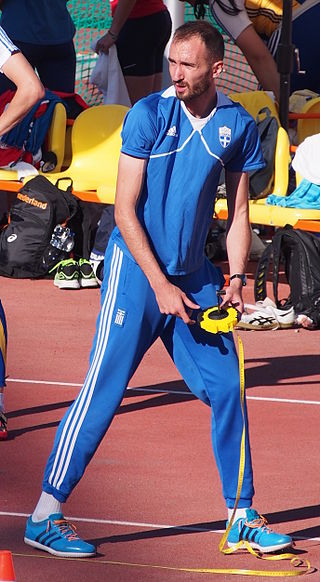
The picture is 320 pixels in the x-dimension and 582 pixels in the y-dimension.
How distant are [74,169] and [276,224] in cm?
206

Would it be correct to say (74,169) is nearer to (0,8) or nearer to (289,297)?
(0,8)

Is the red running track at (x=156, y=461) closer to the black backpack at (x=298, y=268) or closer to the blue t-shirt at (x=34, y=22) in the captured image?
the black backpack at (x=298, y=268)

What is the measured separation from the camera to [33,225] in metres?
10.1

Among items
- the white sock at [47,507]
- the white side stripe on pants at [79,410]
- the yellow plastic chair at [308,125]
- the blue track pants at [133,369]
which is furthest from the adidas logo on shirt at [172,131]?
the yellow plastic chair at [308,125]

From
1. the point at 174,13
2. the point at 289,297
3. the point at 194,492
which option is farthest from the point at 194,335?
the point at 174,13

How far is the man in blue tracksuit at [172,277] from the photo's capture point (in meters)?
4.54

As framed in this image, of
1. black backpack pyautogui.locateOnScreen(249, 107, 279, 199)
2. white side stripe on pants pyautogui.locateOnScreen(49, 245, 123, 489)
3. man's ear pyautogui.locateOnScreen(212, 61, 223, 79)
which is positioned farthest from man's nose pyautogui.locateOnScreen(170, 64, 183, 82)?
black backpack pyautogui.locateOnScreen(249, 107, 279, 199)

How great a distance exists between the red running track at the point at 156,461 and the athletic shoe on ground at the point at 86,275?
1064 millimetres

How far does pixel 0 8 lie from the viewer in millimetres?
10773

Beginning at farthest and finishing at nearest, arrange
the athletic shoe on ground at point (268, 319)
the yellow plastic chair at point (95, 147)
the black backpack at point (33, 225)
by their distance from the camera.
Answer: the yellow plastic chair at point (95, 147), the black backpack at point (33, 225), the athletic shoe on ground at point (268, 319)

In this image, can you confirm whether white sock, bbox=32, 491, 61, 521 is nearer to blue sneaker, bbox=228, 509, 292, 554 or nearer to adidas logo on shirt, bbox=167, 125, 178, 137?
blue sneaker, bbox=228, 509, 292, 554

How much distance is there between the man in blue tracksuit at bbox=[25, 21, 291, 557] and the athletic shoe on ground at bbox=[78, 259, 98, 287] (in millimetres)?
5032

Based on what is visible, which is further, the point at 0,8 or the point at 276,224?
the point at 0,8

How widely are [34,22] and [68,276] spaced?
2.30 meters
